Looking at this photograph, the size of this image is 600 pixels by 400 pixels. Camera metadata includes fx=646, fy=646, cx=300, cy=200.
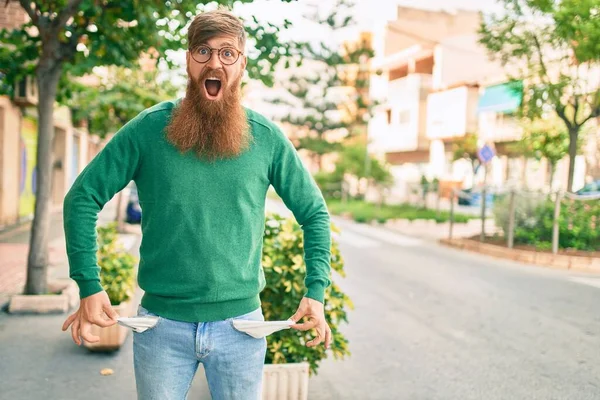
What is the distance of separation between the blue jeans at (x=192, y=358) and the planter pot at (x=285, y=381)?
1.77 metres

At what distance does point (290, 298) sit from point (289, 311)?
90 mm

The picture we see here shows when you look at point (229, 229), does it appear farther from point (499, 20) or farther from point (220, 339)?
point (499, 20)

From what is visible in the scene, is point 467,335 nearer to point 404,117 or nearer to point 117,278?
point 117,278

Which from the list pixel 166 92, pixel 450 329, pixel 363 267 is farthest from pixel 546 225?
pixel 166 92

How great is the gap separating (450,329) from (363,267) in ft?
14.9

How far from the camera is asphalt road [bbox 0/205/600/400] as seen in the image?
4730mm

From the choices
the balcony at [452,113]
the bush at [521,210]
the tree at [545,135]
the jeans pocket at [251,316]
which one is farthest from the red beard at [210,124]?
the balcony at [452,113]

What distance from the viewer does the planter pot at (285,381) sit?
3.87 metres

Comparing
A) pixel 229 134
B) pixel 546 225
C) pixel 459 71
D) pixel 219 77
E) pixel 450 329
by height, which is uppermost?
pixel 459 71

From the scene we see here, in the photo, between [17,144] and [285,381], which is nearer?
[285,381]

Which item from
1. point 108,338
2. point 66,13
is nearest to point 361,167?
point 66,13

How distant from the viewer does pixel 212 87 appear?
214cm

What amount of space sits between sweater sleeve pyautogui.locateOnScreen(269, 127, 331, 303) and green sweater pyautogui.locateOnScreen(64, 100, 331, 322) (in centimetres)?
8

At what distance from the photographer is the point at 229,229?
6.75 ft
